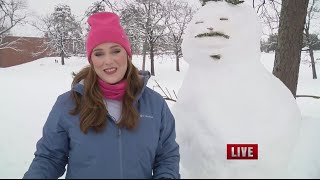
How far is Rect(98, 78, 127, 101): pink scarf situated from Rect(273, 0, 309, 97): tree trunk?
120 inches

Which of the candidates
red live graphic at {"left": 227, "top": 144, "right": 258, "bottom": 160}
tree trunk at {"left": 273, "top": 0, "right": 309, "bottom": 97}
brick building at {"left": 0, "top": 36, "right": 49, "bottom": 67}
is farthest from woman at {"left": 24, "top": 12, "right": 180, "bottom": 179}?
brick building at {"left": 0, "top": 36, "right": 49, "bottom": 67}

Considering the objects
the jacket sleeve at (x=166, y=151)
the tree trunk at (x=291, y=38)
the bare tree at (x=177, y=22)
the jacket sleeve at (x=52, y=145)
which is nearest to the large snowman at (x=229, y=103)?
the jacket sleeve at (x=166, y=151)

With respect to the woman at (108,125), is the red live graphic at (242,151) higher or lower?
lower

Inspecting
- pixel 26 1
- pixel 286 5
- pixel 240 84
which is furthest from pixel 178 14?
pixel 240 84

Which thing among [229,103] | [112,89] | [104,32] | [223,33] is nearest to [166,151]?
[112,89]

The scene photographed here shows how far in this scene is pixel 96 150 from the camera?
2137 millimetres

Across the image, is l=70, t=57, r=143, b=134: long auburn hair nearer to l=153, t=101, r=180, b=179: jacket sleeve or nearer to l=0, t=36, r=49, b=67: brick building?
l=153, t=101, r=180, b=179: jacket sleeve

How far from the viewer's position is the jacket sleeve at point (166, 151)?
2.28 meters

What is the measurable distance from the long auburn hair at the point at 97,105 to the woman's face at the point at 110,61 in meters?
0.07

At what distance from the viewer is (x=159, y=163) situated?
232 cm

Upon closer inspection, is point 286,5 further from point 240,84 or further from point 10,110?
point 10,110

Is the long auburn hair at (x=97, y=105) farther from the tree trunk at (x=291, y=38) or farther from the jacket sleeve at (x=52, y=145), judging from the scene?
the tree trunk at (x=291, y=38)

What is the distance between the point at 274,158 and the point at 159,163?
3.47 feet

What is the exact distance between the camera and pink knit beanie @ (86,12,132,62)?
234 centimetres
